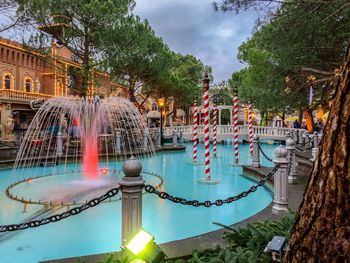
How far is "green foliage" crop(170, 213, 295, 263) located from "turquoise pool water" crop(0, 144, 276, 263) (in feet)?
5.29

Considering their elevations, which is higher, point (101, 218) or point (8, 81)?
point (8, 81)

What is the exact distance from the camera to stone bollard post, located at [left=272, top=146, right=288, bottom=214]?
205 inches

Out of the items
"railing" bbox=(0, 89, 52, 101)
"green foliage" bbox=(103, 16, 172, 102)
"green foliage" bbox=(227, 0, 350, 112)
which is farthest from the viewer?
"railing" bbox=(0, 89, 52, 101)

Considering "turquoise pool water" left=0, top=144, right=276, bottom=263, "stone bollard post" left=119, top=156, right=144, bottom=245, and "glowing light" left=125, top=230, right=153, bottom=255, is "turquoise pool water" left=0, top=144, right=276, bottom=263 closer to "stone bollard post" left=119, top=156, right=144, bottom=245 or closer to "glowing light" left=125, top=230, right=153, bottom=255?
"stone bollard post" left=119, top=156, right=144, bottom=245

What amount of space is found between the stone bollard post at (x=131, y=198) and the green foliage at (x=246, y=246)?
0.55 metres

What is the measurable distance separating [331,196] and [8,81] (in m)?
34.9

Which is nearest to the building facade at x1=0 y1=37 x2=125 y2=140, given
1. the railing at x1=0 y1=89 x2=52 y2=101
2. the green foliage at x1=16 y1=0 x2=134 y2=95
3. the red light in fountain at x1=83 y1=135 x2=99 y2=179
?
the railing at x1=0 y1=89 x2=52 y2=101

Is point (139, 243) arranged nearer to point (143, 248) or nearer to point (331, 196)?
point (143, 248)

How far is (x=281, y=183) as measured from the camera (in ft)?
17.5

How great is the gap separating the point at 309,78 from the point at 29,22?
16.0 metres

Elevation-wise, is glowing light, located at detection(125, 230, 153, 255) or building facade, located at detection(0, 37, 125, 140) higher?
building facade, located at detection(0, 37, 125, 140)

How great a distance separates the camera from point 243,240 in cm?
356

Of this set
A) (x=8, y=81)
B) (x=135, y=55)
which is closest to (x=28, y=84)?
(x=8, y=81)

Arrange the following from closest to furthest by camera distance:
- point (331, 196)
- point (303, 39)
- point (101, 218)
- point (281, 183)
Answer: point (331, 196) → point (281, 183) → point (101, 218) → point (303, 39)
